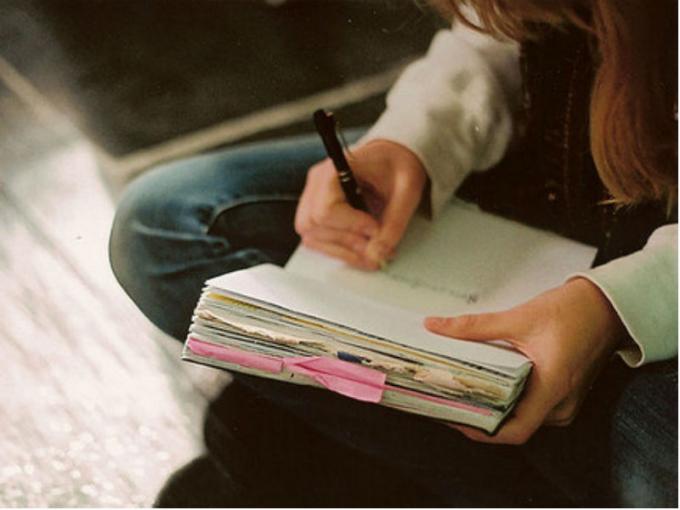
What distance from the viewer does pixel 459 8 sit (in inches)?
23.7

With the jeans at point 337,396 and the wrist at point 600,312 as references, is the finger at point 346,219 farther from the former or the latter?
the wrist at point 600,312

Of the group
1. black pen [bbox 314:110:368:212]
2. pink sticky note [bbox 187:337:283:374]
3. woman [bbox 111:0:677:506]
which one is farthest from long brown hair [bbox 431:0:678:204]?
pink sticky note [bbox 187:337:283:374]

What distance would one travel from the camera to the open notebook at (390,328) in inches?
20.7

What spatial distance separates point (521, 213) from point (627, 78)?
12cm

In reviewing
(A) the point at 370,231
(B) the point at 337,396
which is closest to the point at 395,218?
(A) the point at 370,231

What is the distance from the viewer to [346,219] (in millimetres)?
636

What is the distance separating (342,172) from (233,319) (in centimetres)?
14

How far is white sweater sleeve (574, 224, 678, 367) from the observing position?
0.55 meters

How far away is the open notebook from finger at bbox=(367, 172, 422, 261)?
1cm

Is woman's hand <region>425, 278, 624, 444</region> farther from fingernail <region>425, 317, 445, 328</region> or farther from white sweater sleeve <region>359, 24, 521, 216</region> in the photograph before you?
white sweater sleeve <region>359, 24, 521, 216</region>

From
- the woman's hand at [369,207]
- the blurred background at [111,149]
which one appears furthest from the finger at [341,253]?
the blurred background at [111,149]

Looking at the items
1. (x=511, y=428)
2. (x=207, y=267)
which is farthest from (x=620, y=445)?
(x=207, y=267)

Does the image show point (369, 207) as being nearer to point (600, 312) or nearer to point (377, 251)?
point (377, 251)

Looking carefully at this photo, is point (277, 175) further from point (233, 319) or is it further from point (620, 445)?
point (620, 445)
